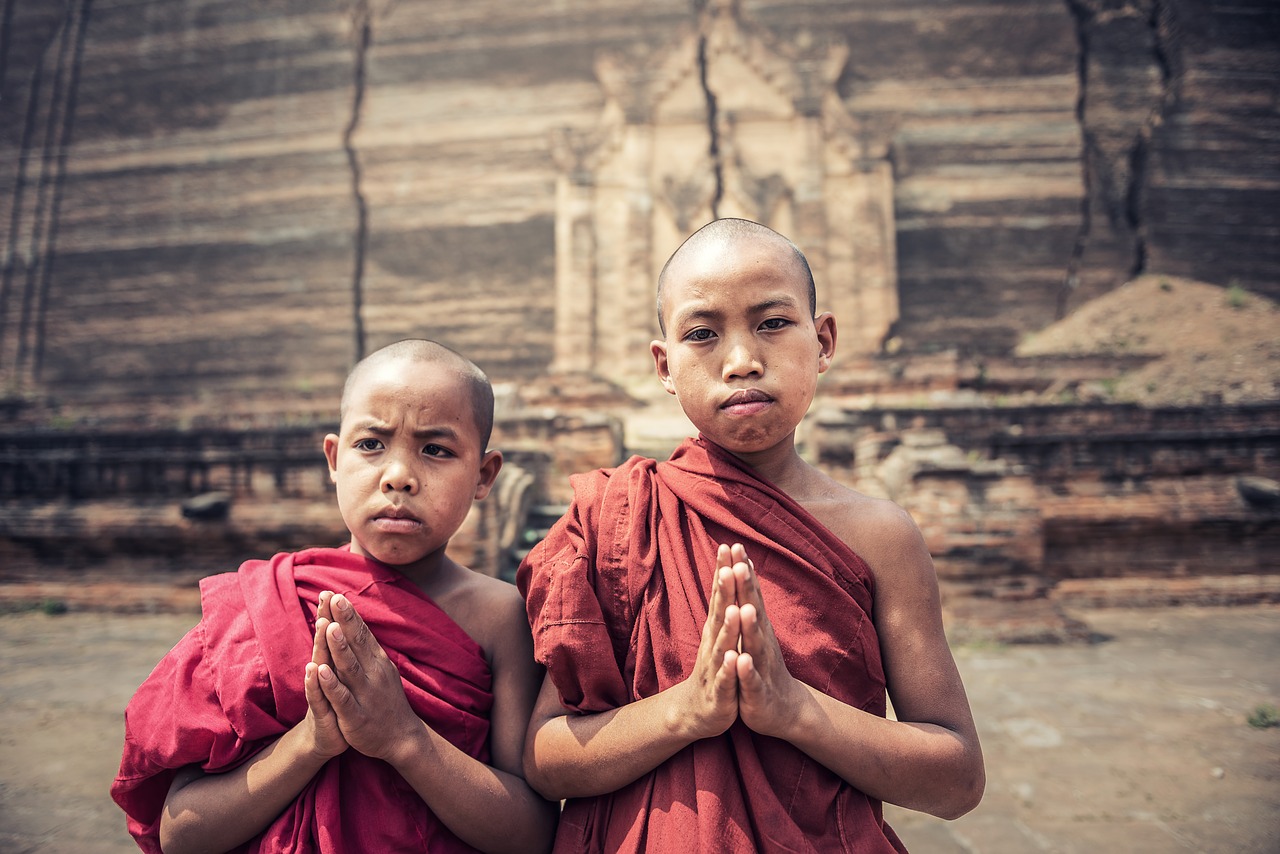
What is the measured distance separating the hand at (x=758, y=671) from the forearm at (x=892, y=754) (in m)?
0.02

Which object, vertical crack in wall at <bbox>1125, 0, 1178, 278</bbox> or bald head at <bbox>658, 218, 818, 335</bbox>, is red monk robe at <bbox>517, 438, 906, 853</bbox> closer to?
bald head at <bbox>658, 218, 818, 335</bbox>

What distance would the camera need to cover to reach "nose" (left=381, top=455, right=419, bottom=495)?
1188 mm

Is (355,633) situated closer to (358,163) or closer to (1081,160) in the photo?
(358,163)

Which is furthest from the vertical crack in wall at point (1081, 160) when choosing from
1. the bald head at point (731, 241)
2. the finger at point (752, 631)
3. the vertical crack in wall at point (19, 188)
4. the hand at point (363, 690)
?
the vertical crack in wall at point (19, 188)

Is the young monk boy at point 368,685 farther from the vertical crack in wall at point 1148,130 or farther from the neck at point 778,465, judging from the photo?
the vertical crack in wall at point 1148,130

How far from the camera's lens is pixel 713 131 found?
1343cm

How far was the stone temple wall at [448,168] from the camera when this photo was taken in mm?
13852

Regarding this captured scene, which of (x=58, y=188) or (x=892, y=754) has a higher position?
(x=58, y=188)

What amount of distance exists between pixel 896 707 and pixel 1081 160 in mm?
16306

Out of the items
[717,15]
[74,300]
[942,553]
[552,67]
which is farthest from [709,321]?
[74,300]

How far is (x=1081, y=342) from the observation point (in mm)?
12594

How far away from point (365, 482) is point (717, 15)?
14905 mm

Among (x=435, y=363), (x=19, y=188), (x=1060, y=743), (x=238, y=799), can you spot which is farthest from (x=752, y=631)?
(x=19, y=188)

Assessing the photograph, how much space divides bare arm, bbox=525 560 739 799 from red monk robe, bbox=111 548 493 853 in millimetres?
151
